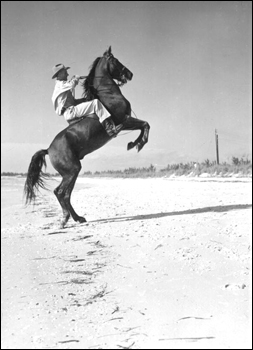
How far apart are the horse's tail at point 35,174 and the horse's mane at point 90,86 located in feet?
2.71

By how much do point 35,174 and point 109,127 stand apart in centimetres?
111

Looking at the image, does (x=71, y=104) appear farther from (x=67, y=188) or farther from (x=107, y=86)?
(x=67, y=188)

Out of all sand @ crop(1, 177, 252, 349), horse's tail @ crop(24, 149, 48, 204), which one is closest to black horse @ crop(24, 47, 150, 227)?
horse's tail @ crop(24, 149, 48, 204)

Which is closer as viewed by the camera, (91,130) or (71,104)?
(71,104)

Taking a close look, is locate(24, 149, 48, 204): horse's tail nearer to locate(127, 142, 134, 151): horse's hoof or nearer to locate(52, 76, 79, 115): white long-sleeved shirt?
locate(52, 76, 79, 115): white long-sleeved shirt

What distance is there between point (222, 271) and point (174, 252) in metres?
0.46

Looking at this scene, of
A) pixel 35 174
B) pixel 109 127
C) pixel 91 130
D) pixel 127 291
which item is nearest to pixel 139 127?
pixel 109 127

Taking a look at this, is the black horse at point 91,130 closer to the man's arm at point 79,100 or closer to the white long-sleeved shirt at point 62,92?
the man's arm at point 79,100

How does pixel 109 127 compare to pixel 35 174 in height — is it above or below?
above

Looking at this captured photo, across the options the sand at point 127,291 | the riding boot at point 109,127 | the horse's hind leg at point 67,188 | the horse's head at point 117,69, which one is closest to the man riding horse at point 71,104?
the riding boot at point 109,127

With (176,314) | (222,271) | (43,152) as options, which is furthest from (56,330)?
(43,152)

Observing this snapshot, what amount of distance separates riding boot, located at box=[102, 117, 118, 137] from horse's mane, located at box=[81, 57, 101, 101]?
1.37 feet

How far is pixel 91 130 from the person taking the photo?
3584mm

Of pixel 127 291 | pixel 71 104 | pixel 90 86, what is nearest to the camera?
pixel 127 291
